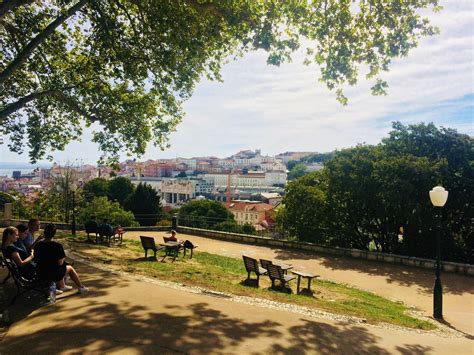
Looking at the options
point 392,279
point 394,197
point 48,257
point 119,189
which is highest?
point 119,189

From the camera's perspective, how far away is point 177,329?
16.9 feet

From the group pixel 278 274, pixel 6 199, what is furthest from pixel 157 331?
pixel 6 199

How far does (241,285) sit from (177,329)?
14.1 ft

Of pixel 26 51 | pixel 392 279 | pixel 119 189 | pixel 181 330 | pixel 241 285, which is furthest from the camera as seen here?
pixel 119 189

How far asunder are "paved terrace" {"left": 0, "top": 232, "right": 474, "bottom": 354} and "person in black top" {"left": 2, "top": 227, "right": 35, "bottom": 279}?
48 centimetres

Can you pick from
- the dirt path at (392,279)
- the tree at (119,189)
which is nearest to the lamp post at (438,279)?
the dirt path at (392,279)

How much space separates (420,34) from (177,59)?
6.61 meters

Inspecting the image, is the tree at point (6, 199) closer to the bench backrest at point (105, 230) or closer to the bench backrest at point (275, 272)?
the bench backrest at point (105, 230)

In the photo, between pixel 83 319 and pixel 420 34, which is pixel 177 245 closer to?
pixel 83 319

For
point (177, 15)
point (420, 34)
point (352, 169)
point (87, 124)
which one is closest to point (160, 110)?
point (87, 124)

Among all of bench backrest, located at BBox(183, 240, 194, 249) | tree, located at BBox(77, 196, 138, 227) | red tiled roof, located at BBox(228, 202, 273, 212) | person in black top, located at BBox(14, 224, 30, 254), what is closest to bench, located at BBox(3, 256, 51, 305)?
person in black top, located at BBox(14, 224, 30, 254)

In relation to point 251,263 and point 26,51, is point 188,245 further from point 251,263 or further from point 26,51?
point 26,51

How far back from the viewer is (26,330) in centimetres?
484

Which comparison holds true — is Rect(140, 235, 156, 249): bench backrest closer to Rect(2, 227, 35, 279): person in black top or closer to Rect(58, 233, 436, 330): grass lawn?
Rect(58, 233, 436, 330): grass lawn
